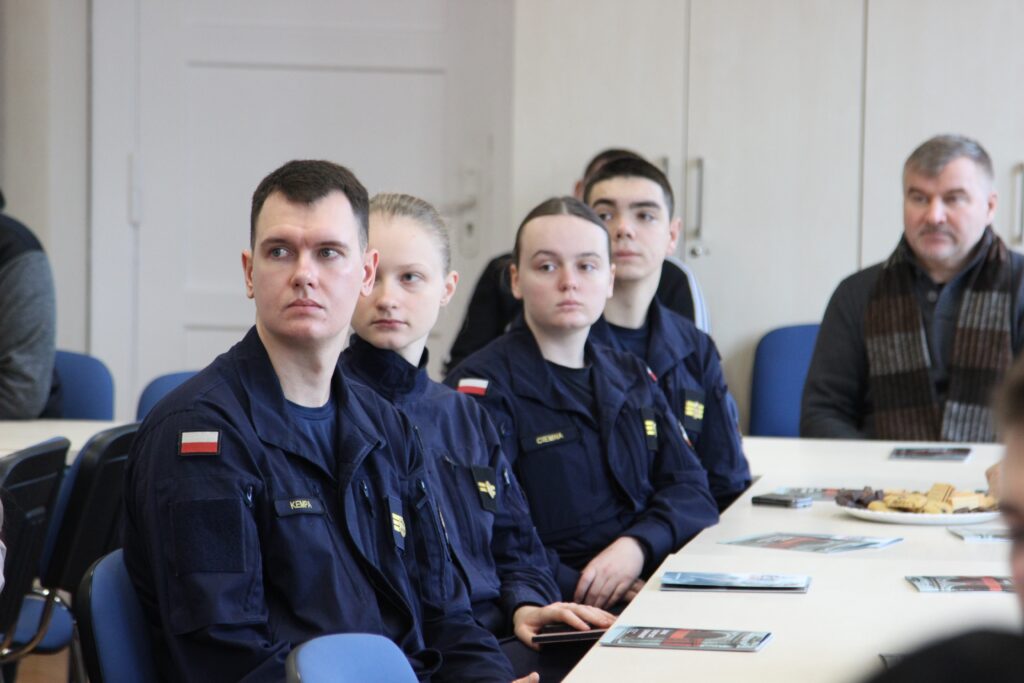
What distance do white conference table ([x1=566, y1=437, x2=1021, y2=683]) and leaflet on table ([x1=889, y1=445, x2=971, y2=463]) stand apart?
0.69 m

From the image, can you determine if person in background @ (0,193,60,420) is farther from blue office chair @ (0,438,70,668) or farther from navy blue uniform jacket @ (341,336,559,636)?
navy blue uniform jacket @ (341,336,559,636)

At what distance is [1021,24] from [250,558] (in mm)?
4005

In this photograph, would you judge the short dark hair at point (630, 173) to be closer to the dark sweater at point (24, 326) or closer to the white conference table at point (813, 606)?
the white conference table at point (813, 606)

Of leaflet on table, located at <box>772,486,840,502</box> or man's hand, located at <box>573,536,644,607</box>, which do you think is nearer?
man's hand, located at <box>573,536,644,607</box>

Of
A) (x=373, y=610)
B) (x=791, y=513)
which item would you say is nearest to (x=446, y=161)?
(x=791, y=513)

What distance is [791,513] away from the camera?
2.53 meters

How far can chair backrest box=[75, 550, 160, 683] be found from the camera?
1.57 m

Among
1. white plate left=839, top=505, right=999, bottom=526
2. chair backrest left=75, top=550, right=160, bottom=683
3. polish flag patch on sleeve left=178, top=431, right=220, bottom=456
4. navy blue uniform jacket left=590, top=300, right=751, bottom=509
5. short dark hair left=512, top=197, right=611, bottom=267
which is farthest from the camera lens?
navy blue uniform jacket left=590, top=300, right=751, bottom=509

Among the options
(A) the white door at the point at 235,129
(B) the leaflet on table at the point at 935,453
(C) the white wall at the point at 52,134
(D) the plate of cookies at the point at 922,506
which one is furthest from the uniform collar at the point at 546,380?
(C) the white wall at the point at 52,134

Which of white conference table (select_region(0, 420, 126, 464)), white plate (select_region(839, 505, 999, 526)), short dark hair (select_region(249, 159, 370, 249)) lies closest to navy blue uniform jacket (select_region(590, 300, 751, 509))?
white plate (select_region(839, 505, 999, 526))

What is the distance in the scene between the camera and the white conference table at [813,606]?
145 cm

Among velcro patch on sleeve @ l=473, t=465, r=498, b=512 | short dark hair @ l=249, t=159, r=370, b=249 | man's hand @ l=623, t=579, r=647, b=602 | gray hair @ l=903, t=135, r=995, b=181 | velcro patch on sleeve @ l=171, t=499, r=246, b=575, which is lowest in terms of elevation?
man's hand @ l=623, t=579, r=647, b=602

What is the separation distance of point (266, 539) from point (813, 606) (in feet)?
2.38

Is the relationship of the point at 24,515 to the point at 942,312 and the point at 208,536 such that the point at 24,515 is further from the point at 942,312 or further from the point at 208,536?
the point at 942,312
